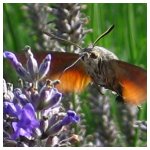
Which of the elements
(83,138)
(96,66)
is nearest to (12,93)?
(96,66)

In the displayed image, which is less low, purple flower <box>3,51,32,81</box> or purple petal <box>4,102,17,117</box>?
purple flower <box>3,51,32,81</box>

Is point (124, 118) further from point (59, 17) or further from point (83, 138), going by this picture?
point (59, 17)

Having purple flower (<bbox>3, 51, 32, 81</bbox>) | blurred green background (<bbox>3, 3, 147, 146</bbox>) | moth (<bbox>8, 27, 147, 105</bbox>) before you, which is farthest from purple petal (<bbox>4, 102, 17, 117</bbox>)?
blurred green background (<bbox>3, 3, 147, 146</bbox>)

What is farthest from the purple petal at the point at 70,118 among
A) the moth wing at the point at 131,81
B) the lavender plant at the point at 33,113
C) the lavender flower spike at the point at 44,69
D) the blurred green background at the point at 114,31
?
the blurred green background at the point at 114,31

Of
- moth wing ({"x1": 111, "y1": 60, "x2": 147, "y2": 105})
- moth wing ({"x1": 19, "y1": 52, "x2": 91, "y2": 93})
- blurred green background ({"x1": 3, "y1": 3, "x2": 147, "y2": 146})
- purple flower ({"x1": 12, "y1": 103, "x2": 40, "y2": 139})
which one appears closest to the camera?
purple flower ({"x1": 12, "y1": 103, "x2": 40, "y2": 139})

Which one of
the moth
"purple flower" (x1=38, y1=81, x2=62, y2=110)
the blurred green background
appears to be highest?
the blurred green background

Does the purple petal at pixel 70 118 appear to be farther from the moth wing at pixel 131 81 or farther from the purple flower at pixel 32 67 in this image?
the moth wing at pixel 131 81

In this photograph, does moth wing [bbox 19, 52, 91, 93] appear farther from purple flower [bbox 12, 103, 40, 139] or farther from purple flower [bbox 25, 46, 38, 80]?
purple flower [bbox 12, 103, 40, 139]
